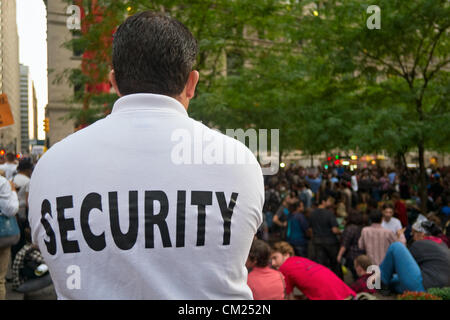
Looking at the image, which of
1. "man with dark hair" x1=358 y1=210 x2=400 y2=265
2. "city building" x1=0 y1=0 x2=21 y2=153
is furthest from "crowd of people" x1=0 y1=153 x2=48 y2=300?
→ "man with dark hair" x1=358 y1=210 x2=400 y2=265

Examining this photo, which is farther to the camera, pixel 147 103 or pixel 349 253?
pixel 349 253

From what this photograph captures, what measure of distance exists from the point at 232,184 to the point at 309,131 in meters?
10.9

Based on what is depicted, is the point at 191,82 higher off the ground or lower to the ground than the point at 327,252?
higher

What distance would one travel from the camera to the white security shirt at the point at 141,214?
1.25 meters

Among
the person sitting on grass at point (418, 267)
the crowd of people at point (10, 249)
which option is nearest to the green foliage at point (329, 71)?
the person sitting on grass at point (418, 267)

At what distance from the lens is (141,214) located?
1.26m

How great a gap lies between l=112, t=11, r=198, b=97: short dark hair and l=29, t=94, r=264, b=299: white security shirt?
6.5 inches

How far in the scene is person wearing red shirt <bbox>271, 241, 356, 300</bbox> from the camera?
5.98 m

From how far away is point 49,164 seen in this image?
1294mm

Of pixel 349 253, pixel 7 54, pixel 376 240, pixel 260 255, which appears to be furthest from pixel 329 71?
pixel 7 54

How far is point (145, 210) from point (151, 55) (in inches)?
18.2

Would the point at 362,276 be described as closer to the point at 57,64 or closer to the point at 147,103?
the point at 147,103
